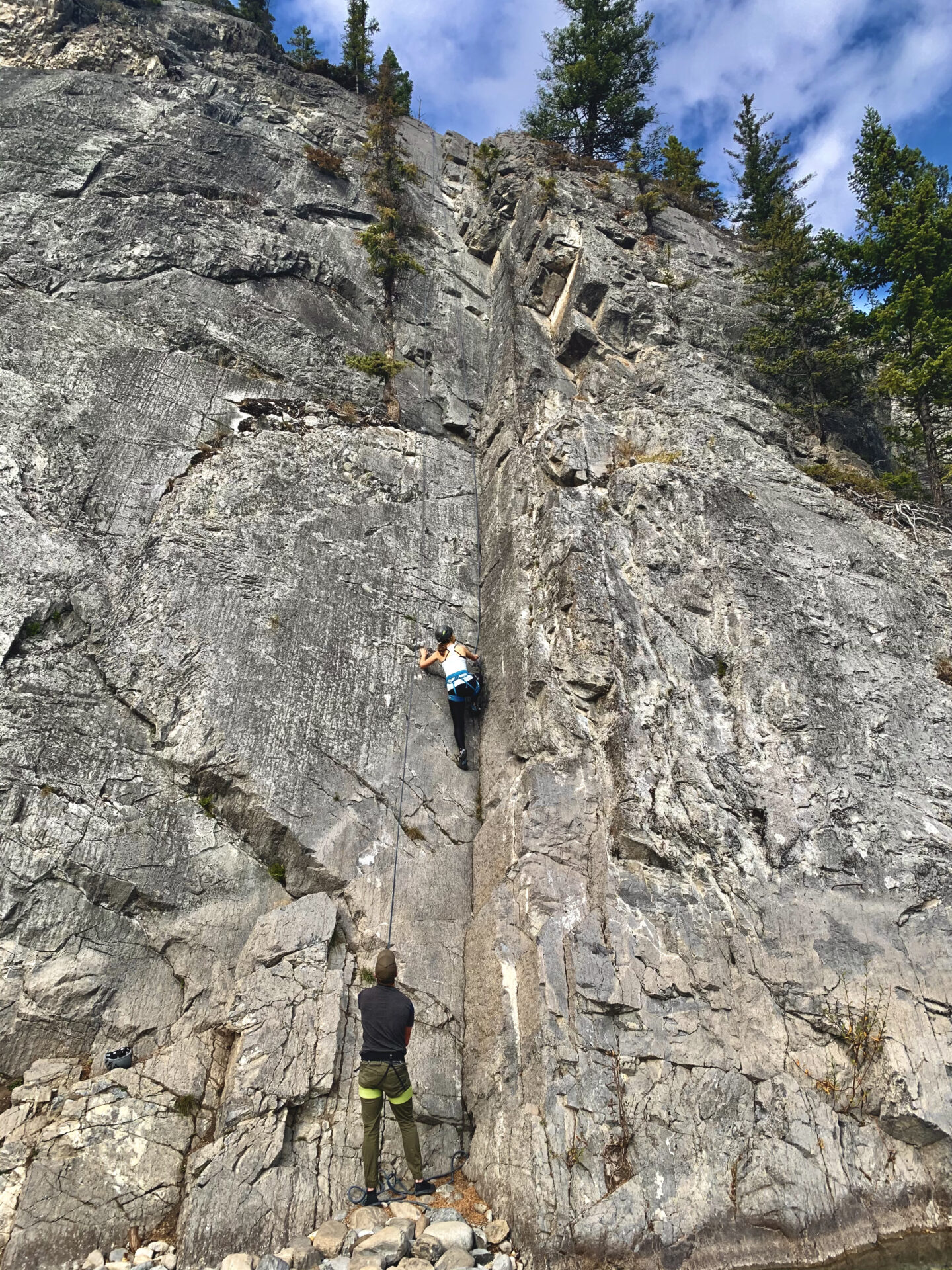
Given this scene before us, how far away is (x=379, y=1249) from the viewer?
6047 mm

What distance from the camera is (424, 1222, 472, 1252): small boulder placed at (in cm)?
630

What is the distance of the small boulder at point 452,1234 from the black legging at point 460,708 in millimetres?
5571

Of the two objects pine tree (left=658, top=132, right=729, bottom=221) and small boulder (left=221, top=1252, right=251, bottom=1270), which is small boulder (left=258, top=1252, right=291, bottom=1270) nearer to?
small boulder (left=221, top=1252, right=251, bottom=1270)

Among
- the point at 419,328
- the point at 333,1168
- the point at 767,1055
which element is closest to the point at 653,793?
the point at 767,1055

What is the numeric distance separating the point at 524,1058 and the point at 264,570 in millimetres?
7385

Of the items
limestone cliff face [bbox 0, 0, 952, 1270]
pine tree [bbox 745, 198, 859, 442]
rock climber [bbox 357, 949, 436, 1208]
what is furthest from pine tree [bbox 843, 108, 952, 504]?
rock climber [bbox 357, 949, 436, 1208]

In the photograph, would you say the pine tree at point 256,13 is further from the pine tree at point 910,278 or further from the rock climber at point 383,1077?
the rock climber at point 383,1077

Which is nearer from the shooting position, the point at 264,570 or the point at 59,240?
the point at 264,570

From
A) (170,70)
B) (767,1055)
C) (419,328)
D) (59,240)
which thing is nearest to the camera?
(767,1055)

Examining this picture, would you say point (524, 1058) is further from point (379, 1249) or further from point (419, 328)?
point (419, 328)

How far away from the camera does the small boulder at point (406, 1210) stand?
22.2ft

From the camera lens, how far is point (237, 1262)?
242 inches

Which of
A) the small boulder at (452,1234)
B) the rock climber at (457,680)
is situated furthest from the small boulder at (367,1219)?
the rock climber at (457,680)

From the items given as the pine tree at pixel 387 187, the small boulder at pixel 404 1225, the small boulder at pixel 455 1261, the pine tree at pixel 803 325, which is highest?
the pine tree at pixel 387 187
